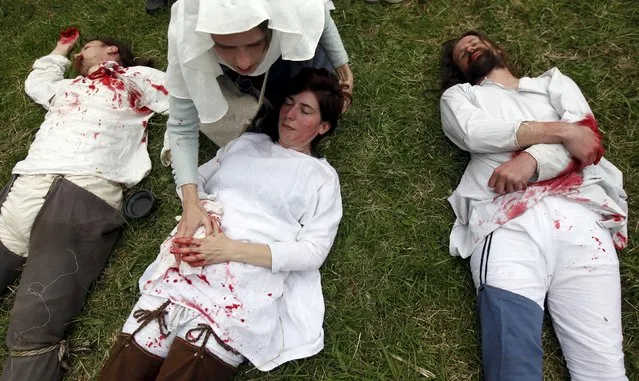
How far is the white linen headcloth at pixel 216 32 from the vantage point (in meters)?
1.75

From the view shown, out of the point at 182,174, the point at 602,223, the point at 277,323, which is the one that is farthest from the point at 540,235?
the point at 182,174

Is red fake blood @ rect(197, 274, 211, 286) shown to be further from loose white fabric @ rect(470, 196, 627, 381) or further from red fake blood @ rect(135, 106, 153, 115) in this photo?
red fake blood @ rect(135, 106, 153, 115)

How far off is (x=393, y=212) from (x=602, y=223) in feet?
4.09

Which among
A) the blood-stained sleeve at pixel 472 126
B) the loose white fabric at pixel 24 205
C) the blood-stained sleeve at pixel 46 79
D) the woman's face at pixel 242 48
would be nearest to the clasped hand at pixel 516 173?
the blood-stained sleeve at pixel 472 126

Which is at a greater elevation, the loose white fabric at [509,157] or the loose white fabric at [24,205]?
the loose white fabric at [509,157]

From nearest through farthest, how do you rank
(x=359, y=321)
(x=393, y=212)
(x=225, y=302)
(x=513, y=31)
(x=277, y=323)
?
(x=225, y=302) < (x=277, y=323) < (x=359, y=321) < (x=393, y=212) < (x=513, y=31)

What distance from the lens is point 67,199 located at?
2895mm

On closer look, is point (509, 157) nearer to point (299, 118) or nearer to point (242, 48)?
point (299, 118)

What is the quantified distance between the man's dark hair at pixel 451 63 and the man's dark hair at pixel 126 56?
2382 millimetres

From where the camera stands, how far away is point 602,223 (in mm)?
2713

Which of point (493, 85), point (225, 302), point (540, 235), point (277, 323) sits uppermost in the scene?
point (493, 85)

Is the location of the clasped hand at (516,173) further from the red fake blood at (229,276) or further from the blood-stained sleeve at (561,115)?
the red fake blood at (229,276)

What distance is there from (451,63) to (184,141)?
85.3 inches

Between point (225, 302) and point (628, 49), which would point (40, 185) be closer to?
point (225, 302)
